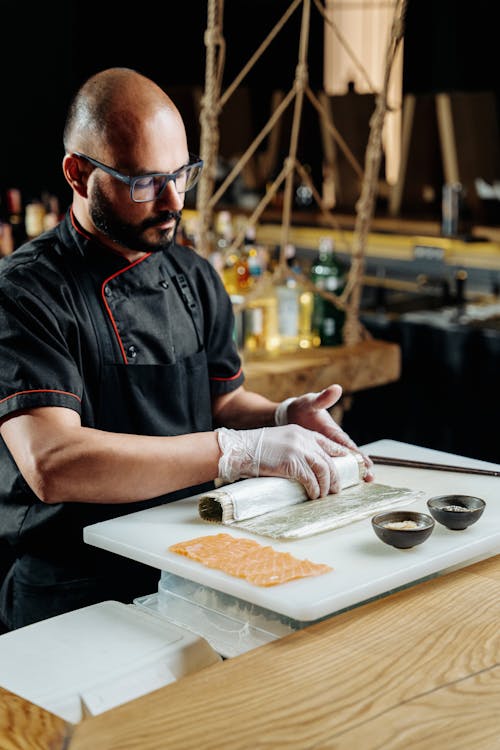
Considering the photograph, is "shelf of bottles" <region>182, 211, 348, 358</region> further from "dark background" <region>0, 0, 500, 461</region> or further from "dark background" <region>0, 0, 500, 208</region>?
"dark background" <region>0, 0, 500, 208</region>

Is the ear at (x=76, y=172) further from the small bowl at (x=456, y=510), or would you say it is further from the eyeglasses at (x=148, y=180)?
the small bowl at (x=456, y=510)

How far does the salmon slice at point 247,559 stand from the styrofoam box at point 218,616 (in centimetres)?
6

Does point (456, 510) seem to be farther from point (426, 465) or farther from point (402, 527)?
point (426, 465)

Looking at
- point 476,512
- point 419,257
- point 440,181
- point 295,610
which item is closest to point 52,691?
point 295,610

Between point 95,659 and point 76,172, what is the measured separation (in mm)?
1118

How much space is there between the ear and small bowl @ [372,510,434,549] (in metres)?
0.99

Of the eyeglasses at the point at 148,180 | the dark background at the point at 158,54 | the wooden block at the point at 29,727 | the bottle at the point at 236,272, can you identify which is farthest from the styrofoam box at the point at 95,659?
the dark background at the point at 158,54

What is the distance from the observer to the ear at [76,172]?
2.31 meters

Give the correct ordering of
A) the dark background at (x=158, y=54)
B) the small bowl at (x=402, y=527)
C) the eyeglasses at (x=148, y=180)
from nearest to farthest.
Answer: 1. the small bowl at (x=402, y=527)
2. the eyeglasses at (x=148, y=180)
3. the dark background at (x=158, y=54)

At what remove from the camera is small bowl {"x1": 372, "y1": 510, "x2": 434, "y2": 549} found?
183cm

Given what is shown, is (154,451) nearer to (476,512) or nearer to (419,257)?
(476,512)

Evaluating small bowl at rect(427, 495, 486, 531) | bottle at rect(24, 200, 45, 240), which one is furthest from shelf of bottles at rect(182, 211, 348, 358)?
small bowl at rect(427, 495, 486, 531)

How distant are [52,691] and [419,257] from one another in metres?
4.74

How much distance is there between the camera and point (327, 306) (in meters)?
4.30
